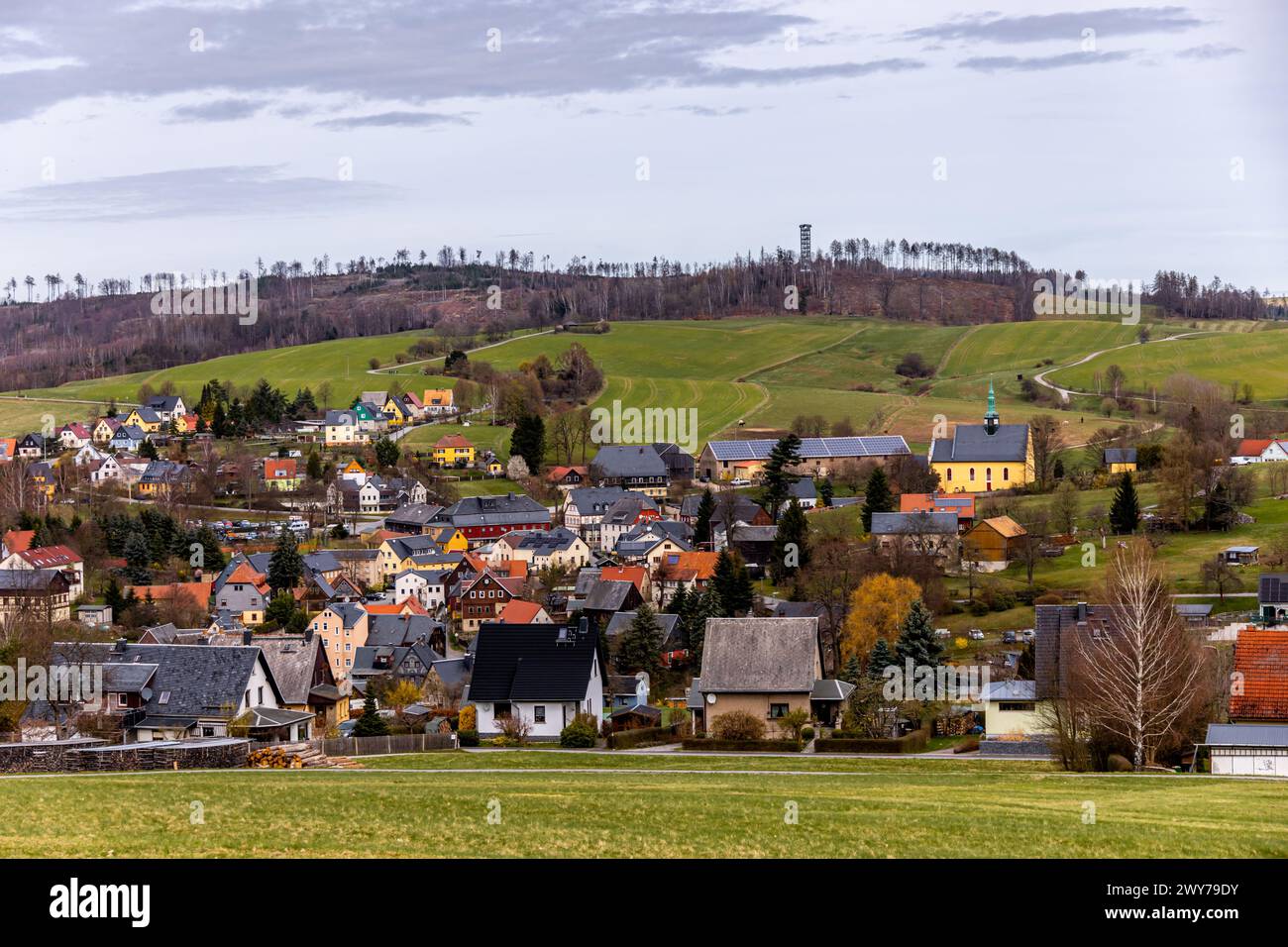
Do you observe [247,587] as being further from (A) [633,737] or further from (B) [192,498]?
(A) [633,737]

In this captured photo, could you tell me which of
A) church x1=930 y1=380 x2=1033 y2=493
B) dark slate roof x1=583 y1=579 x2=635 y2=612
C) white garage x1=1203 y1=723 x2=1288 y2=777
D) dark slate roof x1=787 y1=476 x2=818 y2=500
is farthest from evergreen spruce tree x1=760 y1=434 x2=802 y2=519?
white garage x1=1203 y1=723 x2=1288 y2=777

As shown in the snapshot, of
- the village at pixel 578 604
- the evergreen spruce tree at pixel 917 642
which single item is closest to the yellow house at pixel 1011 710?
the village at pixel 578 604

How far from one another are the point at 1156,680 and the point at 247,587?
59.5 meters

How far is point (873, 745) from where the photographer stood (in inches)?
1558

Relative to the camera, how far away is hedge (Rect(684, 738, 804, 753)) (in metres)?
40.4

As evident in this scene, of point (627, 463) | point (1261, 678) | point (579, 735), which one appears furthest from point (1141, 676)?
point (627, 463)

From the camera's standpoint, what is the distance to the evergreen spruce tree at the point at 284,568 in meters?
83.3

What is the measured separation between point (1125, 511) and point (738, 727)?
4102 cm

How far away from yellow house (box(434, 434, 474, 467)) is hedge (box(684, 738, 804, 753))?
87.2 m

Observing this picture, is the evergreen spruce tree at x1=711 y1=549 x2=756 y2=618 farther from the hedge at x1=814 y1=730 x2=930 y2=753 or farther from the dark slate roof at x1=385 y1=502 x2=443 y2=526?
the dark slate roof at x1=385 y1=502 x2=443 y2=526

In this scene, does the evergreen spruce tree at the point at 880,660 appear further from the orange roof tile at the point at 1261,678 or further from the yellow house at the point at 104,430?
the yellow house at the point at 104,430

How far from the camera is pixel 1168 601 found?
3762cm

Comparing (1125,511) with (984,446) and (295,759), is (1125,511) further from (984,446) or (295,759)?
(295,759)
